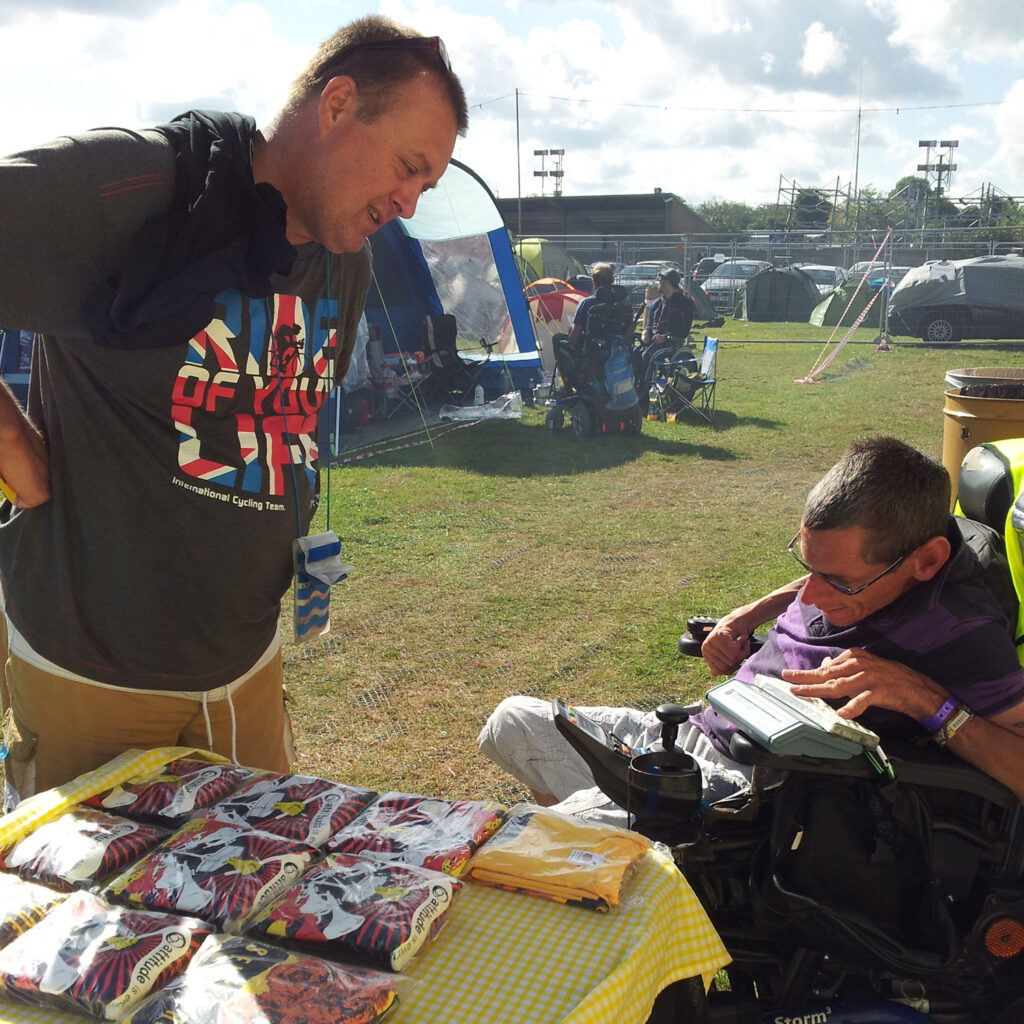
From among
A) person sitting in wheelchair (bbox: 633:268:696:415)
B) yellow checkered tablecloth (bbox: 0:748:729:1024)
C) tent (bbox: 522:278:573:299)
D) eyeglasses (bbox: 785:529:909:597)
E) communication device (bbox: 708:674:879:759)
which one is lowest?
yellow checkered tablecloth (bbox: 0:748:729:1024)

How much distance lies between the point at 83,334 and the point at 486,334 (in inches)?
383

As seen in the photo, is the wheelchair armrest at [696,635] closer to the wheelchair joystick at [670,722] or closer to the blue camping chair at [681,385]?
the wheelchair joystick at [670,722]

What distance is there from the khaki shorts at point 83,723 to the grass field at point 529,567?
1.73 m

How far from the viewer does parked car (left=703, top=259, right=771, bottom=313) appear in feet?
82.0

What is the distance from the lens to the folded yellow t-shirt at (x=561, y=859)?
1307 mm

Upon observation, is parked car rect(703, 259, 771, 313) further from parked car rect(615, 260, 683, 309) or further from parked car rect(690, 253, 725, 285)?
parked car rect(615, 260, 683, 309)

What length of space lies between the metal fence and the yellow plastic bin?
61.7 feet

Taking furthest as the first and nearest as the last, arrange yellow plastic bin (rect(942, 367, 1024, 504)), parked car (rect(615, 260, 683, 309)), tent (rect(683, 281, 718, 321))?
parked car (rect(615, 260, 683, 309)), tent (rect(683, 281, 718, 321)), yellow plastic bin (rect(942, 367, 1024, 504))

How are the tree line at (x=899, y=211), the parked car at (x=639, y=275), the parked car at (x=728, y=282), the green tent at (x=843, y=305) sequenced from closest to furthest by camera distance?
the green tent at (x=843, y=305) < the parked car at (x=639, y=275) < the parked car at (x=728, y=282) < the tree line at (x=899, y=211)

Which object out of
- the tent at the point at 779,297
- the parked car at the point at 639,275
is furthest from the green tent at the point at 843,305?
the parked car at the point at 639,275

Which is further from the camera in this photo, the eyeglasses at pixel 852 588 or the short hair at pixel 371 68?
the eyeglasses at pixel 852 588

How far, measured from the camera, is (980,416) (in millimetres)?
3406

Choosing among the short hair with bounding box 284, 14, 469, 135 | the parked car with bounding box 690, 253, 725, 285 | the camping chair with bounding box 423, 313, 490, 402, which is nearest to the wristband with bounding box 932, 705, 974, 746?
the short hair with bounding box 284, 14, 469, 135

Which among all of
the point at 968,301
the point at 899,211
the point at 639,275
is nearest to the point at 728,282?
the point at 639,275
